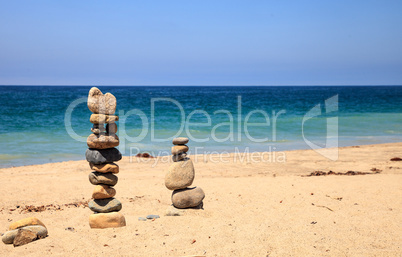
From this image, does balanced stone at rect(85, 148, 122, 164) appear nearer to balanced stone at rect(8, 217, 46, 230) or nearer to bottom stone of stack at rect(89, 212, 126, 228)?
bottom stone of stack at rect(89, 212, 126, 228)

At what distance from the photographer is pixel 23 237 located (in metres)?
5.56

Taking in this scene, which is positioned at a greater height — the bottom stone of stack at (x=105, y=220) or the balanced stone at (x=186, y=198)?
the balanced stone at (x=186, y=198)

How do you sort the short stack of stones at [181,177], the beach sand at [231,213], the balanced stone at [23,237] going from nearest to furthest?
the beach sand at [231,213] < the balanced stone at [23,237] < the short stack of stones at [181,177]

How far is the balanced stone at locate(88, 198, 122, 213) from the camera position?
6.36 m

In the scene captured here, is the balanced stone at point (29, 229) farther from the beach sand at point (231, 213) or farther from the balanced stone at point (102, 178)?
the balanced stone at point (102, 178)

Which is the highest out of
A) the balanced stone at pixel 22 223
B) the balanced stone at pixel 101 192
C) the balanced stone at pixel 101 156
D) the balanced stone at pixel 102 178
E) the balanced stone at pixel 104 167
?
the balanced stone at pixel 101 156

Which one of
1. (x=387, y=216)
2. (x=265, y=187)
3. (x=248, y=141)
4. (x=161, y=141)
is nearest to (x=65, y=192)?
(x=265, y=187)

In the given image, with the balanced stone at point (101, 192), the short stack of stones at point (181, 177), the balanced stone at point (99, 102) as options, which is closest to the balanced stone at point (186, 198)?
the short stack of stones at point (181, 177)

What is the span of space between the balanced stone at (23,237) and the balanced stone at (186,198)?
2.48 meters

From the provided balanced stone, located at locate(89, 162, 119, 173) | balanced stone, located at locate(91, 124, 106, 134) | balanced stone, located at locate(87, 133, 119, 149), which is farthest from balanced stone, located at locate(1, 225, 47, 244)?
balanced stone, located at locate(91, 124, 106, 134)

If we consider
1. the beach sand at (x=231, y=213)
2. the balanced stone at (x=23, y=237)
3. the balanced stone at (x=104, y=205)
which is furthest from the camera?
the balanced stone at (x=104, y=205)

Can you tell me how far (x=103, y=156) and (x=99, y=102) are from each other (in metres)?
0.91

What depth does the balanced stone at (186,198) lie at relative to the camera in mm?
6930

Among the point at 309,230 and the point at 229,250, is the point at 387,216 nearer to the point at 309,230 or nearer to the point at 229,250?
the point at 309,230
